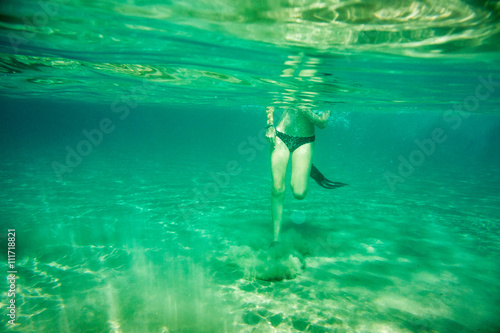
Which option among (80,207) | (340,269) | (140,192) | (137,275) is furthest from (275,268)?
(140,192)

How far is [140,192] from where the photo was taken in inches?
549

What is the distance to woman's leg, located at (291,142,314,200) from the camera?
725 centimetres

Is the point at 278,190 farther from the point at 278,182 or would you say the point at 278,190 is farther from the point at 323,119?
the point at 323,119

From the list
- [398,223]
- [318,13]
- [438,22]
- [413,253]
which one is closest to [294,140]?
[318,13]

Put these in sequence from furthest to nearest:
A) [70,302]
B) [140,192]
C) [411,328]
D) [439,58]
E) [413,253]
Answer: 1. [140,192]
2. [439,58]
3. [413,253]
4. [70,302]
5. [411,328]

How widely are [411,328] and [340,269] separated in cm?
196

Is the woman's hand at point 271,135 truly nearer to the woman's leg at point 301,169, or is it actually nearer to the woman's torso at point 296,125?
the woman's torso at point 296,125

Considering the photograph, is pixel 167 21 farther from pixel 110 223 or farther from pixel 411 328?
pixel 411 328

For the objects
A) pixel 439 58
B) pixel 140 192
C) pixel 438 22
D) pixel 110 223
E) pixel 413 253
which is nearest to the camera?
pixel 438 22

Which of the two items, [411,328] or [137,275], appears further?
[137,275]

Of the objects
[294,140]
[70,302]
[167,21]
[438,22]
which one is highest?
[167,21]

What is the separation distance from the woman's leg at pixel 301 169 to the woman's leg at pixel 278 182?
1.22 feet

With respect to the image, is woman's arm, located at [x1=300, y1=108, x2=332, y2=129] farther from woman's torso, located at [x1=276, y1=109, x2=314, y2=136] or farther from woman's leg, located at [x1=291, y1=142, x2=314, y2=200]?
woman's leg, located at [x1=291, y1=142, x2=314, y2=200]

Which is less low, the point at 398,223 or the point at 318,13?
the point at 318,13
